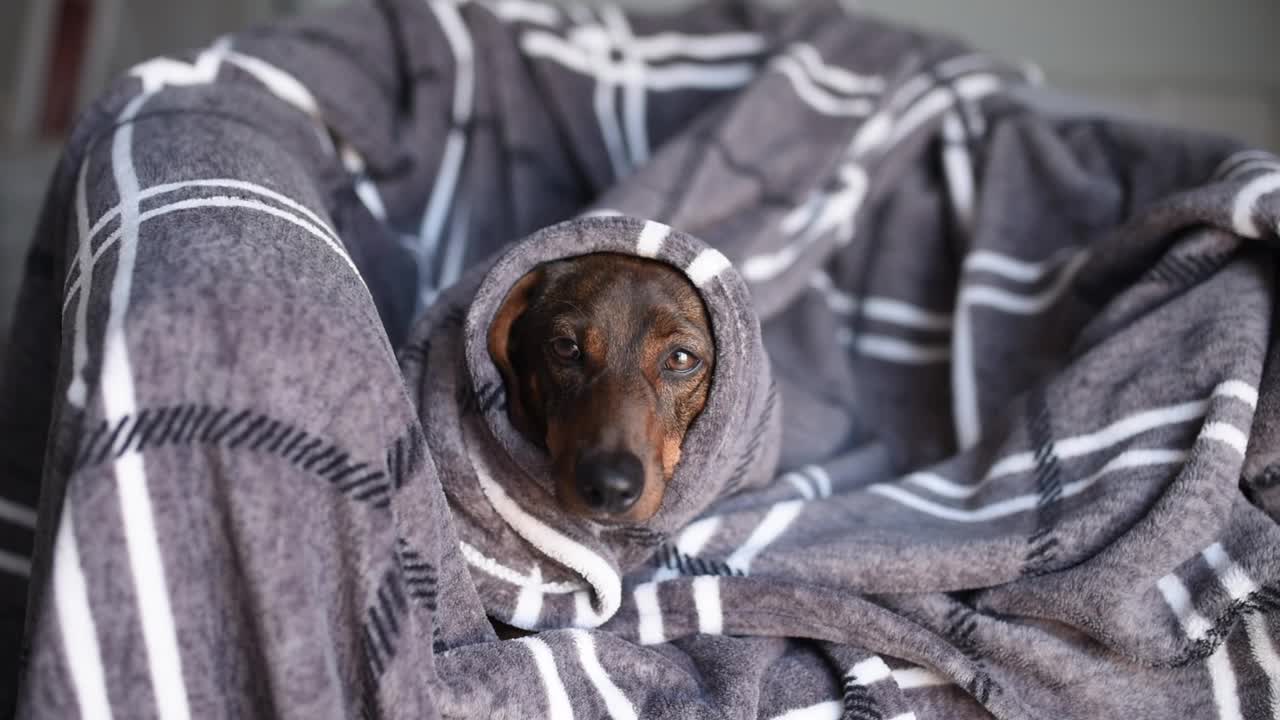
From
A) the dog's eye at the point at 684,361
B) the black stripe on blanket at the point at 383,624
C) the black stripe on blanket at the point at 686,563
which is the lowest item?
the black stripe on blanket at the point at 383,624

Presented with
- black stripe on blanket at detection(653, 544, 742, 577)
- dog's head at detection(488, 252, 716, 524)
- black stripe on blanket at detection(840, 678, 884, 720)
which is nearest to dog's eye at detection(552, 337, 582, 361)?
dog's head at detection(488, 252, 716, 524)

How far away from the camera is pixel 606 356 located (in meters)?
1.26

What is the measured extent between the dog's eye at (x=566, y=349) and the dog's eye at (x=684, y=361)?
112 millimetres

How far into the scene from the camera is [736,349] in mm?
1204

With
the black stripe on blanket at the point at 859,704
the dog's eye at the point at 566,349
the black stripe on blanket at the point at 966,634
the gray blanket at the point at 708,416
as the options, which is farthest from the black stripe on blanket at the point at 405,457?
the black stripe on blanket at the point at 966,634

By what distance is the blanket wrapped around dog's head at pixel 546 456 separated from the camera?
120 cm

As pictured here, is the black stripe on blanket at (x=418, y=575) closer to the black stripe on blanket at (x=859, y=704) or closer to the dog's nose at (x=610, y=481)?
the dog's nose at (x=610, y=481)

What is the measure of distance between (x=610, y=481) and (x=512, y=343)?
0.31 metres

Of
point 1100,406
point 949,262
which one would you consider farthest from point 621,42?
point 1100,406

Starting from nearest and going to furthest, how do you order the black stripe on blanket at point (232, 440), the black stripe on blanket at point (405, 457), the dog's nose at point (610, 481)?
the black stripe on blanket at point (232, 440) < the black stripe on blanket at point (405, 457) < the dog's nose at point (610, 481)

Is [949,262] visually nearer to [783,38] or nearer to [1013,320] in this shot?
[1013,320]

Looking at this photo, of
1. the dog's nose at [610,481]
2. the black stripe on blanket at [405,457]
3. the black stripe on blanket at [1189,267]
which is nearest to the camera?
the black stripe on blanket at [405,457]

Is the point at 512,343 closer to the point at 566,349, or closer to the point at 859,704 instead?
the point at 566,349

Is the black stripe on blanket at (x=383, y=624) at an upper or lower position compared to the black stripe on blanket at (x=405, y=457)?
lower
